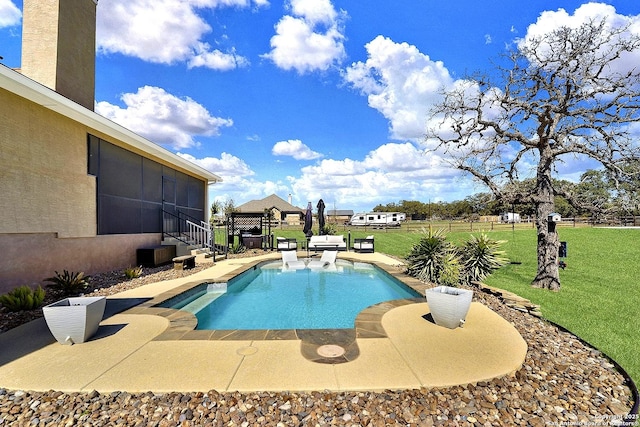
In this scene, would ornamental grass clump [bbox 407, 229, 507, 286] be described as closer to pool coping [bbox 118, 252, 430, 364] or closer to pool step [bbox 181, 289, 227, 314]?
pool coping [bbox 118, 252, 430, 364]

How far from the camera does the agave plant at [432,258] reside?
26.1 ft

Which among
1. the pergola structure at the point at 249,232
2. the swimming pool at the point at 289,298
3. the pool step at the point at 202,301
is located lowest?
the swimming pool at the point at 289,298

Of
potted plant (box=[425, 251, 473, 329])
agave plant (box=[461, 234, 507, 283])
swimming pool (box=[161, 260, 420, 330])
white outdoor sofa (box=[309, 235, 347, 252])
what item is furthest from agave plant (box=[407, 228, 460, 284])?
white outdoor sofa (box=[309, 235, 347, 252])

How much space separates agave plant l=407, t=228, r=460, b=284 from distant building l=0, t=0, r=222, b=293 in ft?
29.4

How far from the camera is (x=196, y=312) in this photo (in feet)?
19.3

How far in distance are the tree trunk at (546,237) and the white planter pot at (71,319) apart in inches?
380

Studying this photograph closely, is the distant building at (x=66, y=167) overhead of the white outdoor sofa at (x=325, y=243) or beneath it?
overhead

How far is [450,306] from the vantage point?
14.1ft

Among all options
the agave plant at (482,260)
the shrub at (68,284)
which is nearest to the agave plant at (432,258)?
the agave plant at (482,260)

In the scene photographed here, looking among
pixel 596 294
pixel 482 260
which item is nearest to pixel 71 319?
pixel 482 260

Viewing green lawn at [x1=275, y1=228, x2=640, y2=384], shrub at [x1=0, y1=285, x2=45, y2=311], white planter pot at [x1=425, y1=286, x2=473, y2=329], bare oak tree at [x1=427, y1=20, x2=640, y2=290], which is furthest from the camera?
bare oak tree at [x1=427, y1=20, x2=640, y2=290]

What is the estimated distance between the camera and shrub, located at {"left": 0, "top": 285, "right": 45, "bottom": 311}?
5.22m

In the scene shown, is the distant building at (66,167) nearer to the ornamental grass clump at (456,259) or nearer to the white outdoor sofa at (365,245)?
the white outdoor sofa at (365,245)

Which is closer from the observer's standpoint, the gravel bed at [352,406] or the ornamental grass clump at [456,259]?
the gravel bed at [352,406]
